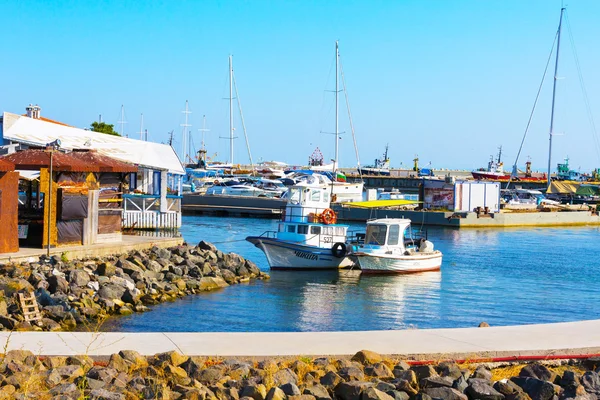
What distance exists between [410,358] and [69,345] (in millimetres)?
5561

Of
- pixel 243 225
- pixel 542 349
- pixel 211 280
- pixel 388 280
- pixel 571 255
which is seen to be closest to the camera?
pixel 542 349

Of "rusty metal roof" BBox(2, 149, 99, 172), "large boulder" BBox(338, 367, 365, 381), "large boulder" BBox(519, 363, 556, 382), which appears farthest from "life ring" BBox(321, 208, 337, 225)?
"large boulder" BBox(338, 367, 365, 381)

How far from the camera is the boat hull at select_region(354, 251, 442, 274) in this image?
115 ft

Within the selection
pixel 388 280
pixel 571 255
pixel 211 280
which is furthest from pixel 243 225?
pixel 211 280

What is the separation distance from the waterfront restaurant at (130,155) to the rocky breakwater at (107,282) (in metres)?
9.06

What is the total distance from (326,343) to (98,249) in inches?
619

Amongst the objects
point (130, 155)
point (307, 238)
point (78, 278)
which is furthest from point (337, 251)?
point (78, 278)

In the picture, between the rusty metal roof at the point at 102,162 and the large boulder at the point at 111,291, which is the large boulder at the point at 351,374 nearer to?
the large boulder at the point at 111,291

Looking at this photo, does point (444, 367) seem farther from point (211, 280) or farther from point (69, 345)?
point (211, 280)

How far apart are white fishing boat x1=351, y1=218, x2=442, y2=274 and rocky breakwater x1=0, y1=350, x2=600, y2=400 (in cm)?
2212

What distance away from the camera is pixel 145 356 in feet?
42.1

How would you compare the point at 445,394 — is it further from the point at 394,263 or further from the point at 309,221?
the point at 309,221

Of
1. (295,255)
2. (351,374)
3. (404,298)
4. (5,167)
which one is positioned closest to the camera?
(351,374)

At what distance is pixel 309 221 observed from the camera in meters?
36.2
